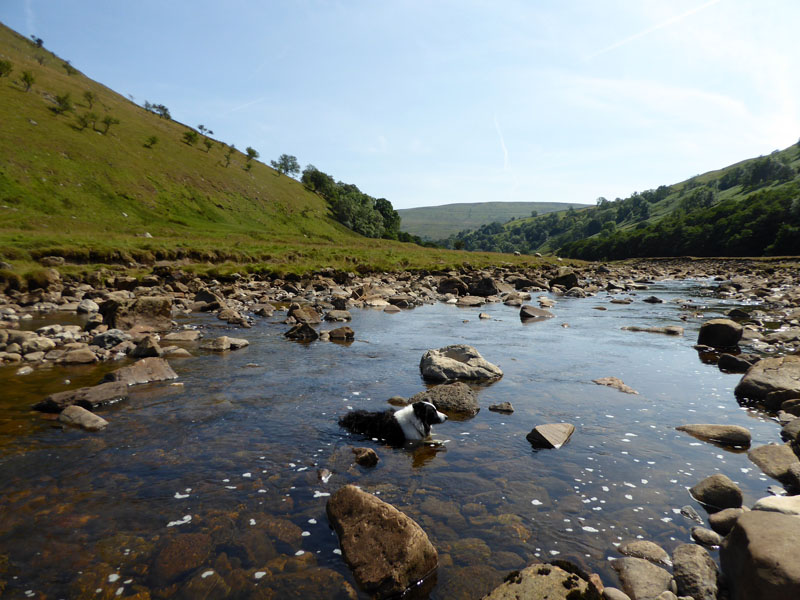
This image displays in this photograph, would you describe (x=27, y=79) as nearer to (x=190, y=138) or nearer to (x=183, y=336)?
(x=190, y=138)

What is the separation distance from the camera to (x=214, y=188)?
104562 millimetres

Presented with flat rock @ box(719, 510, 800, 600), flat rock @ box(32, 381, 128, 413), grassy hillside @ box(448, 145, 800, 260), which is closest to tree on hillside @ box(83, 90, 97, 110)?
grassy hillside @ box(448, 145, 800, 260)

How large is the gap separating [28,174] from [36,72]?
64.6m

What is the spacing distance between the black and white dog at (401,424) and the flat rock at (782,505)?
500 cm

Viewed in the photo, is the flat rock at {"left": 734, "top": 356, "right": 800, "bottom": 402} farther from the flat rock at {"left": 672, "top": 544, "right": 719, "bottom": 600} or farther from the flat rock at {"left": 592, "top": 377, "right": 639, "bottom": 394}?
the flat rock at {"left": 672, "top": 544, "right": 719, "bottom": 600}

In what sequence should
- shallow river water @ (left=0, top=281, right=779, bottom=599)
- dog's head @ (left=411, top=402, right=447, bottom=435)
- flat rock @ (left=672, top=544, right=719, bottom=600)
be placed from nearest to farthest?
flat rock @ (left=672, top=544, right=719, bottom=600)
shallow river water @ (left=0, top=281, right=779, bottom=599)
dog's head @ (left=411, top=402, right=447, bottom=435)

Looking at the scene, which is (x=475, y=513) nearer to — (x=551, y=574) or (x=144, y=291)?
(x=551, y=574)

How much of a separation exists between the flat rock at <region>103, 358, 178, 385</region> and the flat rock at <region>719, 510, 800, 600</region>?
40.3 feet

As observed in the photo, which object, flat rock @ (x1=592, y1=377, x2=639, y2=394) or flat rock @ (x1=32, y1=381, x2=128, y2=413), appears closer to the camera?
flat rock @ (x1=32, y1=381, x2=128, y2=413)

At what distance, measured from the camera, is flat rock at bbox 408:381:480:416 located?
10.0 m

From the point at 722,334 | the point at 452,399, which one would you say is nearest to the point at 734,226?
the point at 722,334

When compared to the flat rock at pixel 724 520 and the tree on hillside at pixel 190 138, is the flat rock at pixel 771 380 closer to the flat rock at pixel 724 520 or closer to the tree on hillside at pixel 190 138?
the flat rock at pixel 724 520

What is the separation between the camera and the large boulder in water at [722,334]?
16672mm

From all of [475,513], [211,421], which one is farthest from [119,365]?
[475,513]
